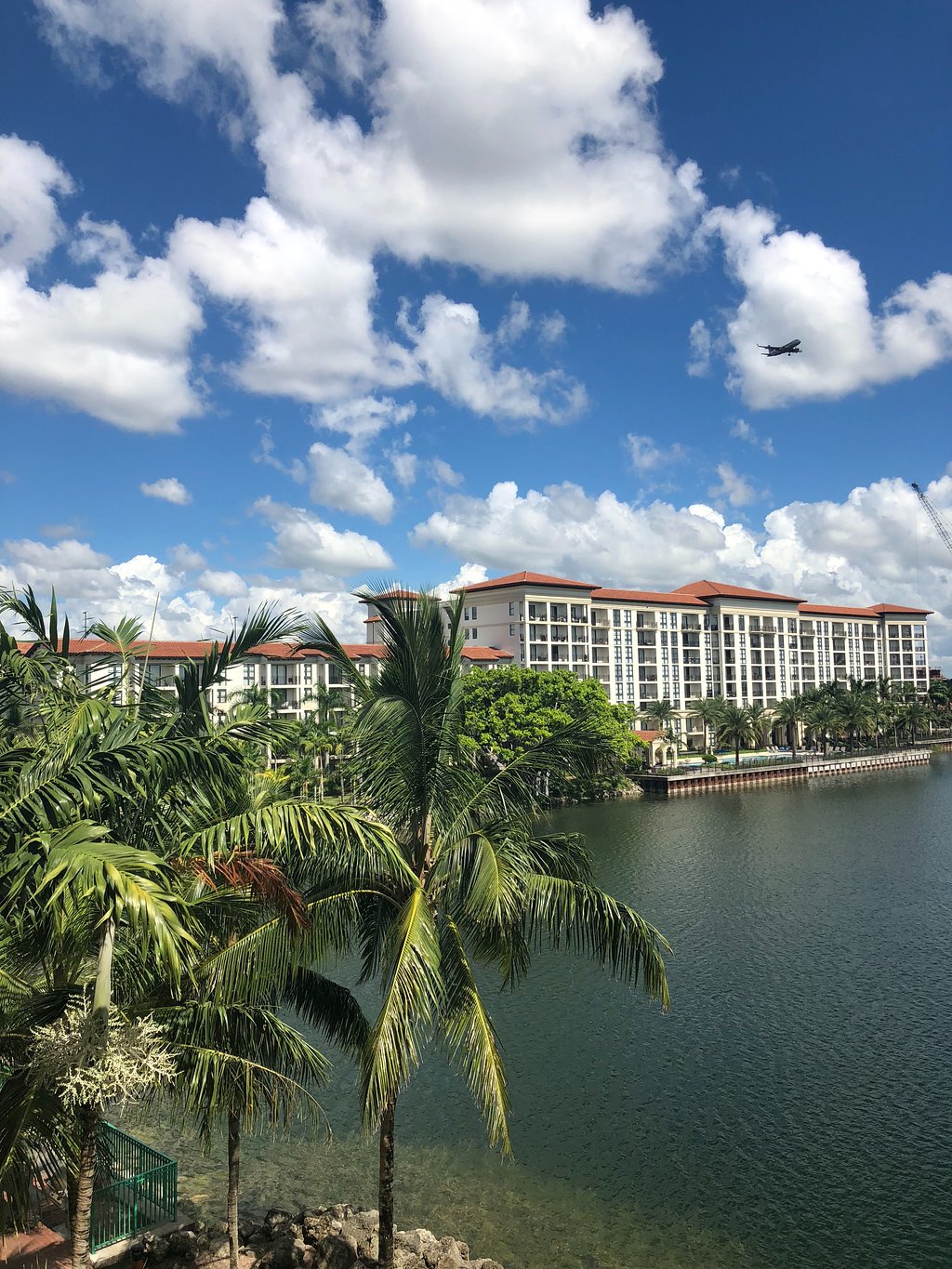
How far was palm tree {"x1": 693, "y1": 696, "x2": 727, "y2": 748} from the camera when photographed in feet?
319

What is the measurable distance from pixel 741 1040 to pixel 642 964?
14.4 metres

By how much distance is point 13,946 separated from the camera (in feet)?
28.8

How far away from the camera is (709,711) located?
9862cm

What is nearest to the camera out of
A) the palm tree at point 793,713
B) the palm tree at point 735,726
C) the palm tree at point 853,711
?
the palm tree at point 735,726

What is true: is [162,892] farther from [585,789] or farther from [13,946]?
[585,789]

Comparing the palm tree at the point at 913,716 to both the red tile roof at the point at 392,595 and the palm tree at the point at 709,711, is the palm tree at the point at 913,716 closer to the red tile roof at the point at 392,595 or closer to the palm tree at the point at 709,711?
Answer: the palm tree at the point at 709,711

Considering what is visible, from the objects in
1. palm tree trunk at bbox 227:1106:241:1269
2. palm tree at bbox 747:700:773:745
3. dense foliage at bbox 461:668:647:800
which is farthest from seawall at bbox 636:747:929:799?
palm tree trunk at bbox 227:1106:241:1269

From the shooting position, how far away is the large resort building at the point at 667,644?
309 feet

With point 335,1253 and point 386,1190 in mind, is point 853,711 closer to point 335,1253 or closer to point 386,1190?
point 335,1253

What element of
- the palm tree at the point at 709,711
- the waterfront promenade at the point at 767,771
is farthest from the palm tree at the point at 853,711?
the palm tree at the point at 709,711

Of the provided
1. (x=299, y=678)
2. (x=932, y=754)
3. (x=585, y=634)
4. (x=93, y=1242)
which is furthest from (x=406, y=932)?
(x=932, y=754)

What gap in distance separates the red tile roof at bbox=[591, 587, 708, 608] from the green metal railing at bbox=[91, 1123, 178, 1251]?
305 feet

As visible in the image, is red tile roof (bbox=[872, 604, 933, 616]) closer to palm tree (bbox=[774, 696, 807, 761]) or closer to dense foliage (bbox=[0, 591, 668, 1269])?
palm tree (bbox=[774, 696, 807, 761])

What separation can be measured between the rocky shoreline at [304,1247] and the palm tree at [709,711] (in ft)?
278
